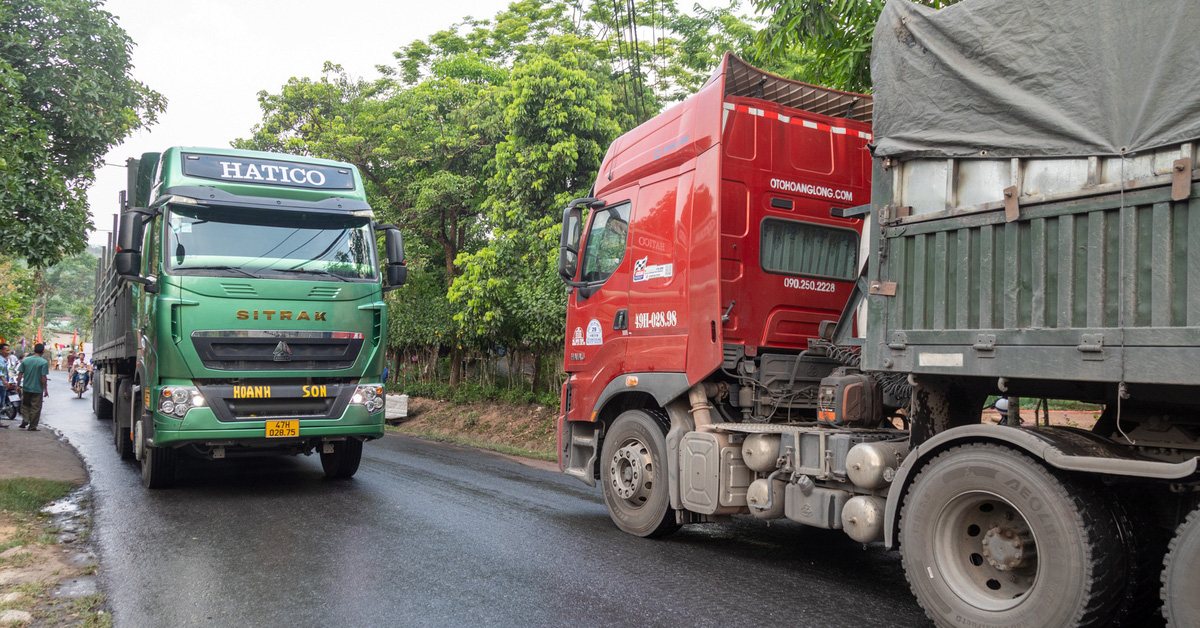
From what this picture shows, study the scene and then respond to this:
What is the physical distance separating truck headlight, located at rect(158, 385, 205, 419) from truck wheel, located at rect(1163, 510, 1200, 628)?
23.4 ft

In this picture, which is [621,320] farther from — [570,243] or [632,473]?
[632,473]

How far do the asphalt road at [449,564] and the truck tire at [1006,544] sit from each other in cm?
48

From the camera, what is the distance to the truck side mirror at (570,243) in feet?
23.6

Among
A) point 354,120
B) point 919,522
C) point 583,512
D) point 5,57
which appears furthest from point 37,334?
point 919,522

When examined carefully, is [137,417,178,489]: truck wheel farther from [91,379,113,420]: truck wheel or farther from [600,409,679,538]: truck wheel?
[91,379,113,420]: truck wheel

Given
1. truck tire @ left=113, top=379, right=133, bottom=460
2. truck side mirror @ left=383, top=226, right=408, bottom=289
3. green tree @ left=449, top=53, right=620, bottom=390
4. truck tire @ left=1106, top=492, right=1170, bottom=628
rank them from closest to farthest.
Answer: truck tire @ left=1106, top=492, right=1170, bottom=628 → truck side mirror @ left=383, top=226, right=408, bottom=289 → truck tire @ left=113, top=379, right=133, bottom=460 → green tree @ left=449, top=53, right=620, bottom=390

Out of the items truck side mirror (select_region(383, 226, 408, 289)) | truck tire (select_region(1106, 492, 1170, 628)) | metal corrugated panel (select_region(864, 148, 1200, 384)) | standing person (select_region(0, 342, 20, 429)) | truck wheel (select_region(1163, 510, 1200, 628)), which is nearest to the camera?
truck wheel (select_region(1163, 510, 1200, 628))

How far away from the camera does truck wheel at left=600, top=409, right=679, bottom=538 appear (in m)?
6.30

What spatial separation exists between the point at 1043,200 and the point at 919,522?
5.43 feet

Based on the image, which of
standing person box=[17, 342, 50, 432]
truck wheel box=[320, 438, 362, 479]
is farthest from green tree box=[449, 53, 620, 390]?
standing person box=[17, 342, 50, 432]

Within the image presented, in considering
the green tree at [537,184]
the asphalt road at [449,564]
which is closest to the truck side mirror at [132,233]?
the asphalt road at [449,564]

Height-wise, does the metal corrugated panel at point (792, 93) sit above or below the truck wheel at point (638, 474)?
above

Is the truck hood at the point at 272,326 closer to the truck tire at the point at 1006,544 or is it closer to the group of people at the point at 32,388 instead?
the truck tire at the point at 1006,544

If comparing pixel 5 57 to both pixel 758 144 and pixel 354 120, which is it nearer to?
pixel 354 120
